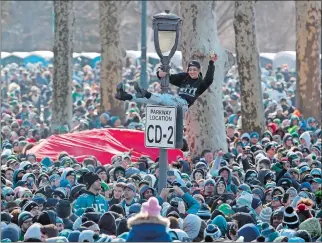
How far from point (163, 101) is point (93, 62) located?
136 ft

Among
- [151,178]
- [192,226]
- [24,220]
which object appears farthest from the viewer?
[151,178]

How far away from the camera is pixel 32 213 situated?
1550 cm

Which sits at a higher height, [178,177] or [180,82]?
[180,82]

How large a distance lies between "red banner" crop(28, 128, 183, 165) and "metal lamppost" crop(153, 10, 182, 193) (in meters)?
7.32

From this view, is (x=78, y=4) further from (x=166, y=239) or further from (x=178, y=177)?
(x=166, y=239)

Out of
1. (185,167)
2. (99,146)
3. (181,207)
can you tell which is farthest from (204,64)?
(181,207)

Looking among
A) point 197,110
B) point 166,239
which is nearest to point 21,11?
point 197,110

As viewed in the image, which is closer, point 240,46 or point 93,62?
point 240,46

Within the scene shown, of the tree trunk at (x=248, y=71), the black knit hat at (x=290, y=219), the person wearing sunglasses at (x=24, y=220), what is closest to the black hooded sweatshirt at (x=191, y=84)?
the black knit hat at (x=290, y=219)

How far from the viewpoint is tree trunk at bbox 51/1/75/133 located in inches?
1303

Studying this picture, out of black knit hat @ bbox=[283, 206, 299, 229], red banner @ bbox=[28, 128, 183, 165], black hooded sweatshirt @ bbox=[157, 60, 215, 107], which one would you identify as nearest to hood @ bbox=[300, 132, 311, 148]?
red banner @ bbox=[28, 128, 183, 165]

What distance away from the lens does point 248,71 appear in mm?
31656

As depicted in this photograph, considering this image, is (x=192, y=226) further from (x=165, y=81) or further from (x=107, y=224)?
(x=165, y=81)

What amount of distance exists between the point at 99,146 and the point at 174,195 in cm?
922
